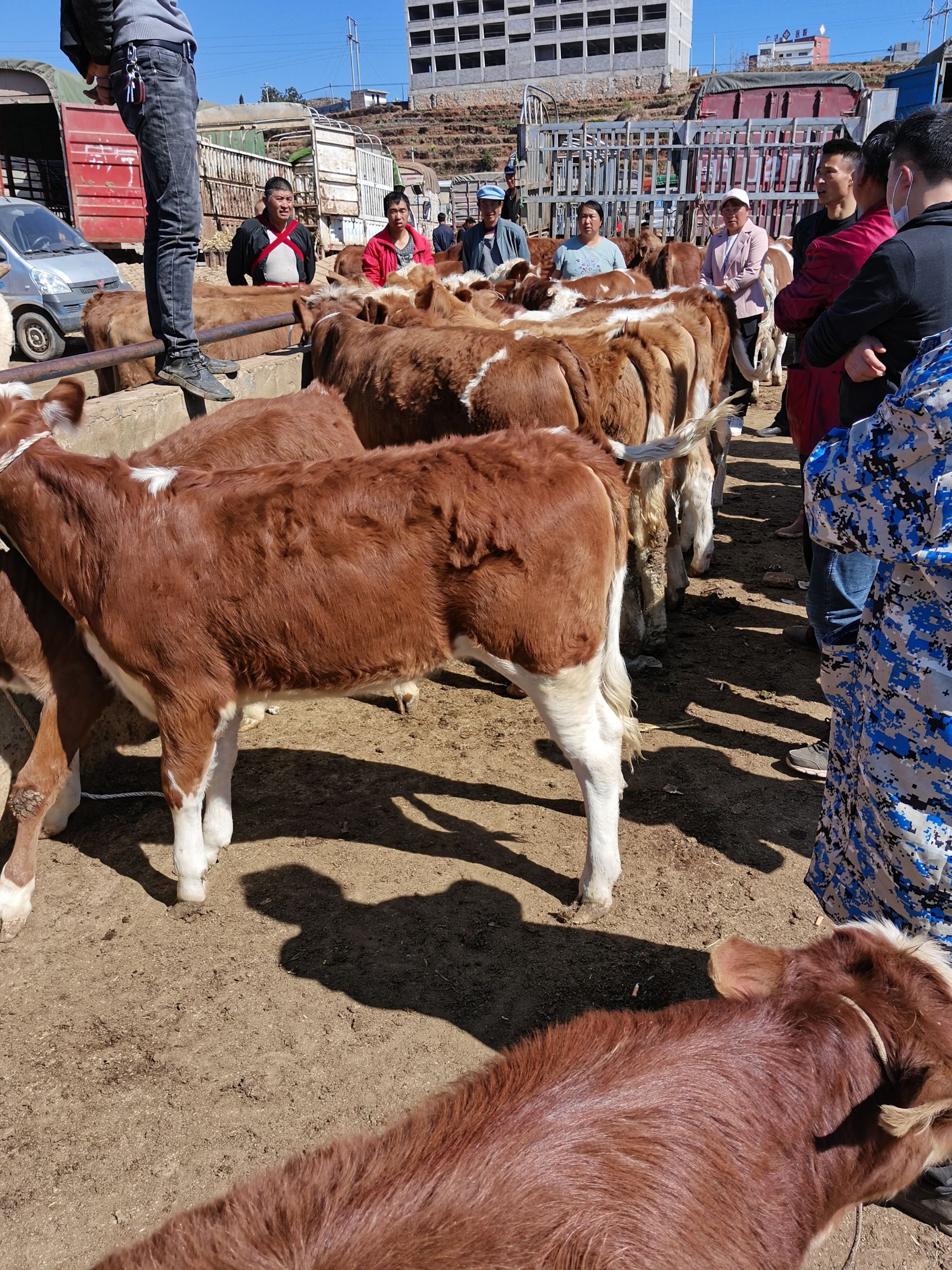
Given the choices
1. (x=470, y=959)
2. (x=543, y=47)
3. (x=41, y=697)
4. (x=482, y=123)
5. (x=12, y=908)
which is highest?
(x=543, y=47)

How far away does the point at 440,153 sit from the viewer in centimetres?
5697

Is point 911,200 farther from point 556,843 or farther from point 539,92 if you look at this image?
point 539,92

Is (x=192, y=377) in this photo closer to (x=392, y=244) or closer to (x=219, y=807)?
A: (x=219, y=807)

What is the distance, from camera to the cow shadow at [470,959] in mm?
3027

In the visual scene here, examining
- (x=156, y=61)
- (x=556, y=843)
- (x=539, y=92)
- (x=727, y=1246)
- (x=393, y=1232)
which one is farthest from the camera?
(x=539, y=92)

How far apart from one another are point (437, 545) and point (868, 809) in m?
1.60

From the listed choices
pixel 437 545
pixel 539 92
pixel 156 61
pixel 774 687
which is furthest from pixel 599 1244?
pixel 539 92

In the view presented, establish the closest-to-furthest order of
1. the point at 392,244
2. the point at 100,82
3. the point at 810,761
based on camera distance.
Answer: the point at 810,761 < the point at 100,82 < the point at 392,244

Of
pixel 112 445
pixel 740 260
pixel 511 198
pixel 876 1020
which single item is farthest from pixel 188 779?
pixel 511 198

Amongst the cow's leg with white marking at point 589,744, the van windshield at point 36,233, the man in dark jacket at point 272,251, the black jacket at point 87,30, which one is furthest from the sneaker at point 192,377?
the van windshield at point 36,233

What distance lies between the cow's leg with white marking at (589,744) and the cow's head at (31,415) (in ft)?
5.76

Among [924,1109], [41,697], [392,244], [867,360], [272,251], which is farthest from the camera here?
[392,244]

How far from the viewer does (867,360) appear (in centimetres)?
311

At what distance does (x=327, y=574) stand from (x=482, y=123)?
67.1 meters
